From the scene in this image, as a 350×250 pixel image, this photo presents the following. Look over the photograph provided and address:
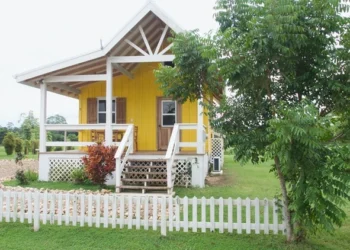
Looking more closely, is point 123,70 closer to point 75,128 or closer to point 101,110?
point 101,110

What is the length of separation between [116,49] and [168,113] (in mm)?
3549

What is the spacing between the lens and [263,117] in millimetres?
5043

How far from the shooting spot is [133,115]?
1363cm

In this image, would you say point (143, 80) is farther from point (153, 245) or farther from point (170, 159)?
point (153, 245)

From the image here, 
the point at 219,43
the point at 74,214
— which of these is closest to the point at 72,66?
the point at 74,214

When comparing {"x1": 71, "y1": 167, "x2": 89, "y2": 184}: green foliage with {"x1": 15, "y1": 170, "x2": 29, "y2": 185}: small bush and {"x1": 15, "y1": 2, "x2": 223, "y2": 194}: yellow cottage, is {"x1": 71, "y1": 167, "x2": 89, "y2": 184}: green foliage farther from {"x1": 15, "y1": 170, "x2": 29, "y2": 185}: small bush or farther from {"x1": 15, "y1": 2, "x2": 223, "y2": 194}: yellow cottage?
{"x1": 15, "y1": 170, "x2": 29, "y2": 185}: small bush

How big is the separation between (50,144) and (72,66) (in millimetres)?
3074

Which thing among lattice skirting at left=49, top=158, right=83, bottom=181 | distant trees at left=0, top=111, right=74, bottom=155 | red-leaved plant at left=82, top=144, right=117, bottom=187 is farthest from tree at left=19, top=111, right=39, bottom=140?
red-leaved plant at left=82, top=144, right=117, bottom=187

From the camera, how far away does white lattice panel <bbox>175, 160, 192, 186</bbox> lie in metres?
10.9

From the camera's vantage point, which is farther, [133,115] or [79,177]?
[133,115]

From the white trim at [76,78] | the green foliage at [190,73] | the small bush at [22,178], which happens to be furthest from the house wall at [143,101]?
the green foliage at [190,73]

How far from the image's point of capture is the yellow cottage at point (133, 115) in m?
10.5

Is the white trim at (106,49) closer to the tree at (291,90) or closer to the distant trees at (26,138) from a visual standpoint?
the tree at (291,90)

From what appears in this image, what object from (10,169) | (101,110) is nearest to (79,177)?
(101,110)
